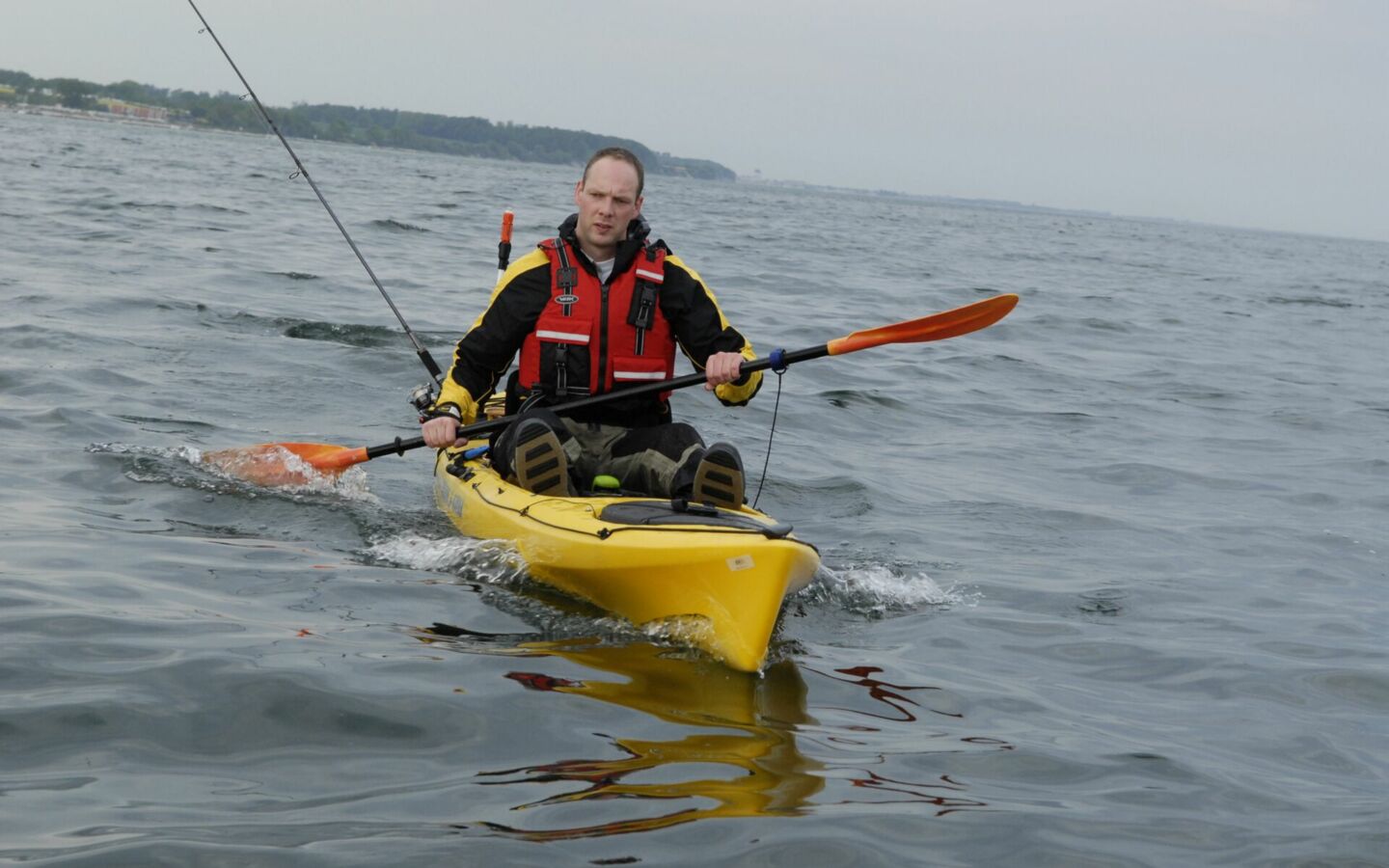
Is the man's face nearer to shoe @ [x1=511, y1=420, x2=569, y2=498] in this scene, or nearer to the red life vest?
the red life vest

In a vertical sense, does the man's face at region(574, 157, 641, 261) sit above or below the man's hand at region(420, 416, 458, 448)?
above

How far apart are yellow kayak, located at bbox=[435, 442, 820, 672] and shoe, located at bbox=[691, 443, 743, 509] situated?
0.06 m

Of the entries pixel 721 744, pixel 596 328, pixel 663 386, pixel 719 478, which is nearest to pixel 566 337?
pixel 596 328

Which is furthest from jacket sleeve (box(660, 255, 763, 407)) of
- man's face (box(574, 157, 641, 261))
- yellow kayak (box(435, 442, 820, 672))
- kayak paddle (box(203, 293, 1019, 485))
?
yellow kayak (box(435, 442, 820, 672))

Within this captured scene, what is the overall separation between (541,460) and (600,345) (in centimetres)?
56

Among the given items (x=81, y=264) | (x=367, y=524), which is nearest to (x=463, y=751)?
(x=367, y=524)

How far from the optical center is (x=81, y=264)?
535 inches

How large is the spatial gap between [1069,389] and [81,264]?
923 cm

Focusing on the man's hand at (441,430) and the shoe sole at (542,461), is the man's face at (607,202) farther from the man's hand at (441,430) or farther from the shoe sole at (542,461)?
the man's hand at (441,430)

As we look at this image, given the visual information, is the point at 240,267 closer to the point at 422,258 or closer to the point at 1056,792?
the point at 422,258

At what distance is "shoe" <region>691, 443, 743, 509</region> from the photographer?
508cm

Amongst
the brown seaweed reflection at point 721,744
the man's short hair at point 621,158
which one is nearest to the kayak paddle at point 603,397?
the man's short hair at point 621,158

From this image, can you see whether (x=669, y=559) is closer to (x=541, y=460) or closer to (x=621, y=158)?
(x=541, y=460)

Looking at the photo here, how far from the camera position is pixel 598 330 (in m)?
A: 5.57
